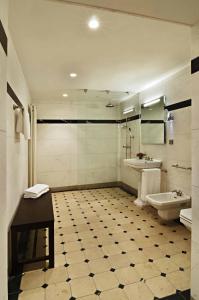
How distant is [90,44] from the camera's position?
217 cm

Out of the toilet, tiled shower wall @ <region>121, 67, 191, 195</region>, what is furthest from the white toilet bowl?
the toilet

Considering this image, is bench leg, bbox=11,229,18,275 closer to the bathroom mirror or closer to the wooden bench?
the wooden bench

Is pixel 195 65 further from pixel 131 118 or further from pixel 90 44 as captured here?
pixel 131 118

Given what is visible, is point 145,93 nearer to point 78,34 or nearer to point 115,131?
point 115,131

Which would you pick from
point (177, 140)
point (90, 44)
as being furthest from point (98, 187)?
point (90, 44)

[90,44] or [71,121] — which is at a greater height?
[90,44]

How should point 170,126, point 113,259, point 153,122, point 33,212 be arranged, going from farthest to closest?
point 153,122, point 170,126, point 33,212, point 113,259

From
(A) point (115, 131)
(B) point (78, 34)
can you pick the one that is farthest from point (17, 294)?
(A) point (115, 131)

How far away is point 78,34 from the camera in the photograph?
196 centimetres

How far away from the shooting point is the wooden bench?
74.6 inches

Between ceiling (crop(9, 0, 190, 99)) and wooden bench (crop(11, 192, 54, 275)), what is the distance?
1.99m

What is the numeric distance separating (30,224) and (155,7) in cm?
220

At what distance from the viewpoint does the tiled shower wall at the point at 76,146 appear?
484 centimetres

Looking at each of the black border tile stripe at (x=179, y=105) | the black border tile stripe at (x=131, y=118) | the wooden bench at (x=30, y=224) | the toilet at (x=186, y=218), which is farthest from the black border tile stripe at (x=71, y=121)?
the toilet at (x=186, y=218)
